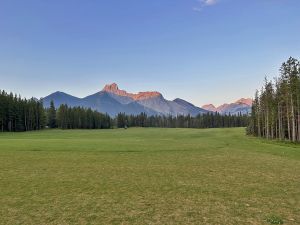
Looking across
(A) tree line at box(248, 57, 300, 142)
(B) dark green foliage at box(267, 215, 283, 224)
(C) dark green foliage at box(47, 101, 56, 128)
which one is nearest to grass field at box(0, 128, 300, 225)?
(B) dark green foliage at box(267, 215, 283, 224)

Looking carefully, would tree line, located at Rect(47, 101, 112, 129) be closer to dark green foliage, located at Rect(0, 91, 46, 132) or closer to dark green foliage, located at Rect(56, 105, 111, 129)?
dark green foliage, located at Rect(56, 105, 111, 129)

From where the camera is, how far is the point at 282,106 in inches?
3159

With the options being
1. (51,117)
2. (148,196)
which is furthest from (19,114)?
(148,196)

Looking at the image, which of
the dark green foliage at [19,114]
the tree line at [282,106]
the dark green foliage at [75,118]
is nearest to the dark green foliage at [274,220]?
the tree line at [282,106]

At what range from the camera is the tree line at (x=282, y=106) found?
69312mm

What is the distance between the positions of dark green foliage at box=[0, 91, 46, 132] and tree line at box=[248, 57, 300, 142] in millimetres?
98926

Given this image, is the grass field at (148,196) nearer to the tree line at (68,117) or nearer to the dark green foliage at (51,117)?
the tree line at (68,117)

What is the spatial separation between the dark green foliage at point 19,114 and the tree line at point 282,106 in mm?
98926

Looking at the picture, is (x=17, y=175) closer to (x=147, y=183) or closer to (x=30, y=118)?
(x=147, y=183)

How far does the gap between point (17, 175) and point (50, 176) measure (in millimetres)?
2373

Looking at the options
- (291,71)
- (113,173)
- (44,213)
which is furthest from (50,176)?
(291,71)

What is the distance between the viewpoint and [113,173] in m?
21.1

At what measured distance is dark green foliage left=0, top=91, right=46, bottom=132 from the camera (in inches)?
4847

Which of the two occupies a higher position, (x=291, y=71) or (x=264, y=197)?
(x=291, y=71)
